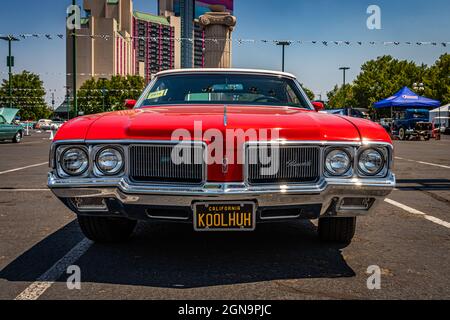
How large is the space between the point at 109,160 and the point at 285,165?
1.17 meters

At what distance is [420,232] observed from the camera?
4.58m

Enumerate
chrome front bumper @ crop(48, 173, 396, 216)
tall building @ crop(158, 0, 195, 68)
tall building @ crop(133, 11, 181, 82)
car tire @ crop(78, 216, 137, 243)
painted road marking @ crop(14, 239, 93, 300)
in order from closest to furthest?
painted road marking @ crop(14, 239, 93, 300) < chrome front bumper @ crop(48, 173, 396, 216) < car tire @ crop(78, 216, 137, 243) < tall building @ crop(133, 11, 181, 82) < tall building @ crop(158, 0, 195, 68)

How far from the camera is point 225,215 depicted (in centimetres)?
305

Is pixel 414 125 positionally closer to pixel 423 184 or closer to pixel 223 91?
pixel 423 184

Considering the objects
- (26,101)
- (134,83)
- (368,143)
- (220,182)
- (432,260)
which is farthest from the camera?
(134,83)

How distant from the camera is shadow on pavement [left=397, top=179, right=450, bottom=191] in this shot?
300 inches

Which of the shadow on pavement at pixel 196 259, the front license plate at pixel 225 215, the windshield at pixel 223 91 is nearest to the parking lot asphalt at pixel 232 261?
the shadow on pavement at pixel 196 259

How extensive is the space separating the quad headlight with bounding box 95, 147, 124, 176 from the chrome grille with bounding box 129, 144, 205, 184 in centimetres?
10

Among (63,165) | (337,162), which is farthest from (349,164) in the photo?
(63,165)

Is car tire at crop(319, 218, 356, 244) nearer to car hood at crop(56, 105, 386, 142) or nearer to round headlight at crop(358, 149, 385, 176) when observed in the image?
round headlight at crop(358, 149, 385, 176)

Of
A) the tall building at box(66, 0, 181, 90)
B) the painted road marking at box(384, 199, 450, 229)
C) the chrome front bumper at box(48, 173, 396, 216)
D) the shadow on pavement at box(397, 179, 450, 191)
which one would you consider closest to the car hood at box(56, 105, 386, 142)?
the chrome front bumper at box(48, 173, 396, 216)

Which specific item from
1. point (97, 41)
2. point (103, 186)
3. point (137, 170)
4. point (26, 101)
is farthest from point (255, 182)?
point (97, 41)
